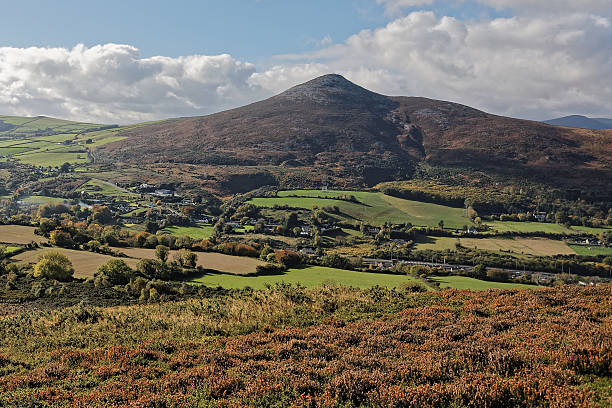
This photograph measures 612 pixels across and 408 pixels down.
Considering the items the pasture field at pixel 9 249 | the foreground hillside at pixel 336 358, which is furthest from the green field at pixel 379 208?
the foreground hillside at pixel 336 358

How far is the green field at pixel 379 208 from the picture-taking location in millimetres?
124206

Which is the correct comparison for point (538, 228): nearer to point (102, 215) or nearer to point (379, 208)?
point (379, 208)

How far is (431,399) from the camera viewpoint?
8.45 m

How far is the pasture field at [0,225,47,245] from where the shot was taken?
6246cm

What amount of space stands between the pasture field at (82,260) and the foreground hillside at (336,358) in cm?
3074

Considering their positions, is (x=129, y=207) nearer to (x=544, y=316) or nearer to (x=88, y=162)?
(x=88, y=162)

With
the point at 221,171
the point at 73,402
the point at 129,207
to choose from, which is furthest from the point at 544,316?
the point at 221,171

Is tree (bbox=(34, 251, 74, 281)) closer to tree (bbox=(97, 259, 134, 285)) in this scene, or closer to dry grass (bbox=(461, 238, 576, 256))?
tree (bbox=(97, 259, 134, 285))

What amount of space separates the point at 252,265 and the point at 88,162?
18053 cm

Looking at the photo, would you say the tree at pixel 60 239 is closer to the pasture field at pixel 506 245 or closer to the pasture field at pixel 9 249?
the pasture field at pixel 9 249

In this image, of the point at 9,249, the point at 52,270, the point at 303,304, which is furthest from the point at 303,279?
the point at 9,249

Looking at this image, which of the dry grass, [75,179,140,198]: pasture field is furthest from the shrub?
[75,179,140,198]: pasture field

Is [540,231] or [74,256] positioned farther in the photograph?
[540,231]

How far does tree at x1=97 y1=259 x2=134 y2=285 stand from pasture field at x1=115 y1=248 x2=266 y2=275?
1118 centimetres
